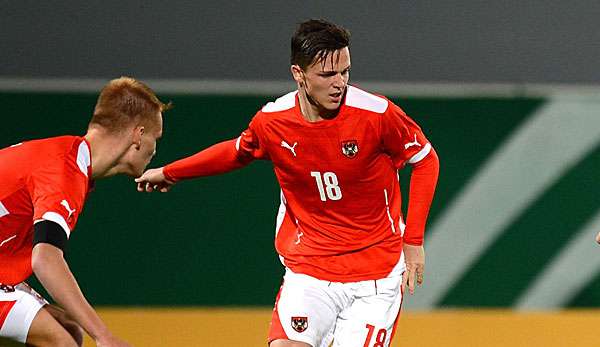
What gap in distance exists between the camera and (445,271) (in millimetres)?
6121

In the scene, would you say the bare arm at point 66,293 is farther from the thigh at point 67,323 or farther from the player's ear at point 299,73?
the player's ear at point 299,73

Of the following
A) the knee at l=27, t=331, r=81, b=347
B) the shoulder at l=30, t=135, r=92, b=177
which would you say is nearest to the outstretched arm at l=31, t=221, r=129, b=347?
the shoulder at l=30, t=135, r=92, b=177

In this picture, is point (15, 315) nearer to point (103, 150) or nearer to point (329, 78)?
point (103, 150)

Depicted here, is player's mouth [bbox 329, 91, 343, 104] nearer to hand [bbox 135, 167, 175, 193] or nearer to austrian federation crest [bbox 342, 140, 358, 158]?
austrian federation crest [bbox 342, 140, 358, 158]

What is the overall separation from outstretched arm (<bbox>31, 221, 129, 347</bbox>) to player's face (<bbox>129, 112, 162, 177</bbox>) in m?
0.56

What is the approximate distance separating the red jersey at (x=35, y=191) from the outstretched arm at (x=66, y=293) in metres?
0.13

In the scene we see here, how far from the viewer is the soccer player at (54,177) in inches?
125

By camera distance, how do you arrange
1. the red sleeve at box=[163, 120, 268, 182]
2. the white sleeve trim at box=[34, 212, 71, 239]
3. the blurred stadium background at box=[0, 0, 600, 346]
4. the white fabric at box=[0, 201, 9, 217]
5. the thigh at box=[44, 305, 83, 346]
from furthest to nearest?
the blurred stadium background at box=[0, 0, 600, 346], the red sleeve at box=[163, 120, 268, 182], the thigh at box=[44, 305, 83, 346], the white fabric at box=[0, 201, 9, 217], the white sleeve trim at box=[34, 212, 71, 239]

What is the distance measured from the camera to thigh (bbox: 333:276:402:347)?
4016mm

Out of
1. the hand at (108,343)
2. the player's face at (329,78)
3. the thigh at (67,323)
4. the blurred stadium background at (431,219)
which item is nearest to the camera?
the hand at (108,343)

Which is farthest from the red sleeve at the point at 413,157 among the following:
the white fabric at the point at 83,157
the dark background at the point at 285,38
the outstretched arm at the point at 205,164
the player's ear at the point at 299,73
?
the dark background at the point at 285,38

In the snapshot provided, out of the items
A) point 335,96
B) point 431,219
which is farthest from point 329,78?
point 431,219

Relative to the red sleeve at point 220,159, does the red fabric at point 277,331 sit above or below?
below

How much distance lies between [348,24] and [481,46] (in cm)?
89
